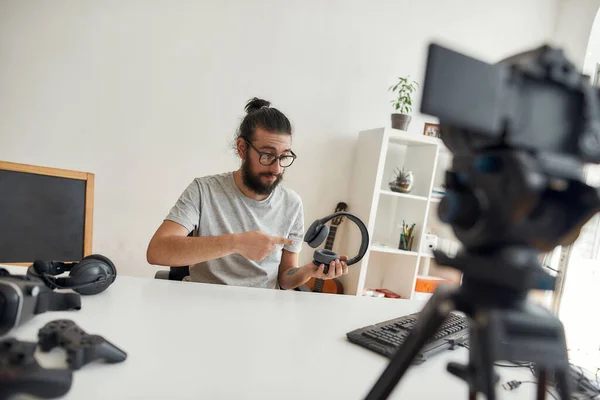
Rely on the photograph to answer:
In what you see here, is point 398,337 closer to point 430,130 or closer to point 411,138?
point 411,138

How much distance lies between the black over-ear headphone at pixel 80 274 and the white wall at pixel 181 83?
1.49 m

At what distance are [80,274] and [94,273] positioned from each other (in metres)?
0.03

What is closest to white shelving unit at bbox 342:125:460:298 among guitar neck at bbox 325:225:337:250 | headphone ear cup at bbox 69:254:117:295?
guitar neck at bbox 325:225:337:250

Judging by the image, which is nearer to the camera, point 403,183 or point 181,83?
point 181,83

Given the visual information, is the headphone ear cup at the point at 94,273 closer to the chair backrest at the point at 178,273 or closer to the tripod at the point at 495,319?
the chair backrest at the point at 178,273

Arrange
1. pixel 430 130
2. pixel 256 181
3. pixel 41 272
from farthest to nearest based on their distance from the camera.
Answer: pixel 430 130 < pixel 256 181 < pixel 41 272

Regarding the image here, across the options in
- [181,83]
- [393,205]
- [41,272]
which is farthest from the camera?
[393,205]

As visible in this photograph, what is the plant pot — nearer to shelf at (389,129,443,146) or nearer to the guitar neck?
shelf at (389,129,443,146)

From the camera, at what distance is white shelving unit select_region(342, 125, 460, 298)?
2656mm

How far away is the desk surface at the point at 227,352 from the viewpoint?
26.5 inches

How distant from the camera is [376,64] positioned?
2883mm

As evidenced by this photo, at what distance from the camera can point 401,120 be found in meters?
2.65

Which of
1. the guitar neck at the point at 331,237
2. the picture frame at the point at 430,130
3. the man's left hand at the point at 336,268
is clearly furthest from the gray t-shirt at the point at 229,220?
the picture frame at the point at 430,130

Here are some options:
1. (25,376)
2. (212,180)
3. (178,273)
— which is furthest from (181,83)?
A: (25,376)
